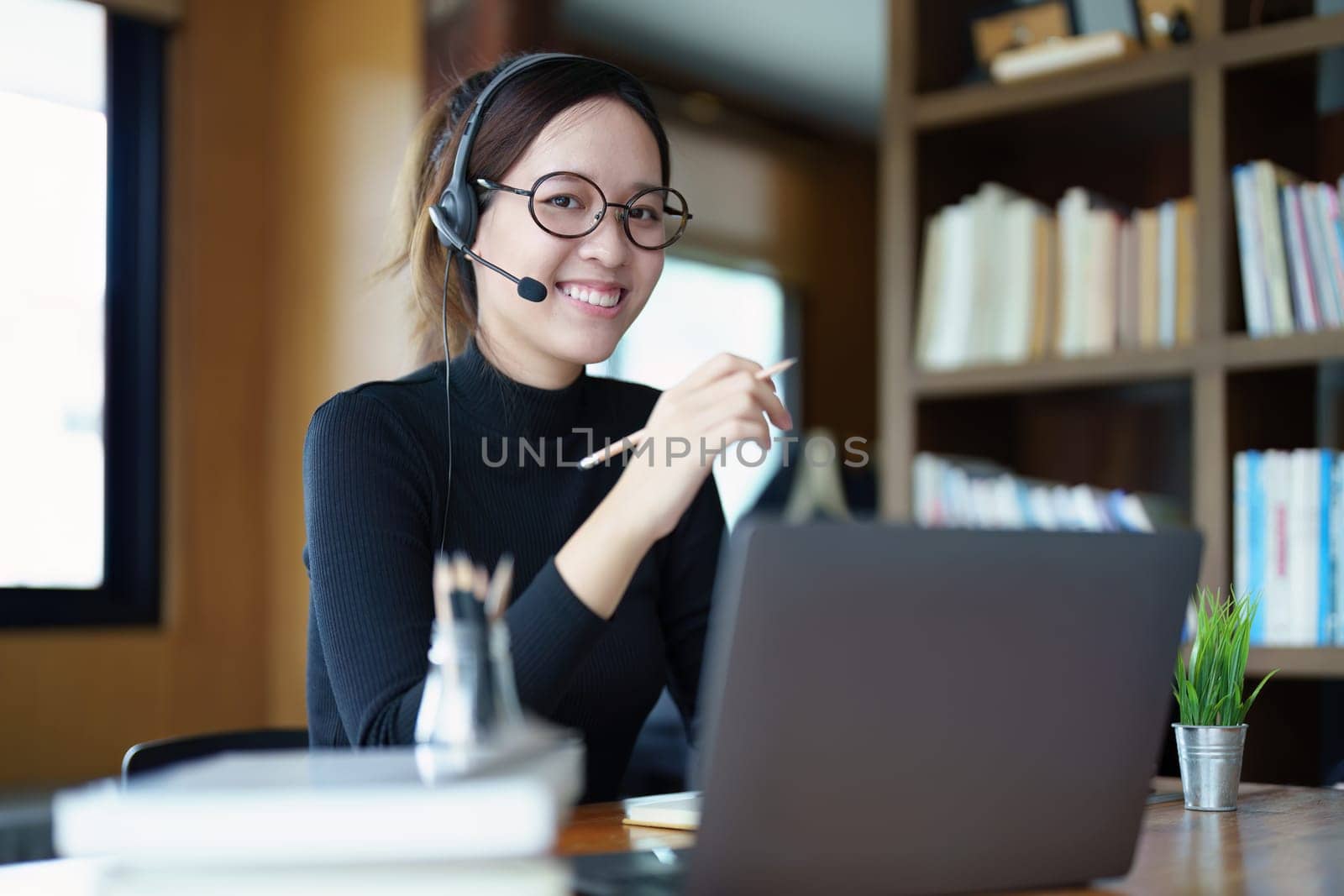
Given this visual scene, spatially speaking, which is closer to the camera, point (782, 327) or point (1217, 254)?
point (1217, 254)

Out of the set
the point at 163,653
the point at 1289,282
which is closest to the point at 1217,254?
the point at 1289,282

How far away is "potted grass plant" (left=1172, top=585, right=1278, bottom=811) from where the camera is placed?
46.8 inches

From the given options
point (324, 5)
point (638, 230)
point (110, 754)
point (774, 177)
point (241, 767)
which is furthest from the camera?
point (774, 177)

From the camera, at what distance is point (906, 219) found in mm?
2703

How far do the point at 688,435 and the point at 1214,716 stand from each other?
22.9 inches

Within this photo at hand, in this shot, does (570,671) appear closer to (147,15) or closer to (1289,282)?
(1289,282)

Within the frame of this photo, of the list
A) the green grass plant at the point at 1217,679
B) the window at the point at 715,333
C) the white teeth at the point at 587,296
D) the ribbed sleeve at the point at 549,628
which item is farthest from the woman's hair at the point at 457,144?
the window at the point at 715,333

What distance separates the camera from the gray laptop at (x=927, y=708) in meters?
0.70

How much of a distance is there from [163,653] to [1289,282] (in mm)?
2581

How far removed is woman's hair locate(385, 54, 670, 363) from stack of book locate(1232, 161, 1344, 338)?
46.9 inches

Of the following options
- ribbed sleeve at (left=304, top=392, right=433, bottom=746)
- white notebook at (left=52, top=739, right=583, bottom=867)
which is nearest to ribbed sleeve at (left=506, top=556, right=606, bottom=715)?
ribbed sleeve at (left=304, top=392, right=433, bottom=746)

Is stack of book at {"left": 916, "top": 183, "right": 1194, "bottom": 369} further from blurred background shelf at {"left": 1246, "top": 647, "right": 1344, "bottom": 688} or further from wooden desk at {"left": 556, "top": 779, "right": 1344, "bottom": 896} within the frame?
wooden desk at {"left": 556, "top": 779, "right": 1344, "bottom": 896}

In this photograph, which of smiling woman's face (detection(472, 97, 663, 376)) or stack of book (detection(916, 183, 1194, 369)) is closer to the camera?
smiling woman's face (detection(472, 97, 663, 376))

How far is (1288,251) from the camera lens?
227 cm
